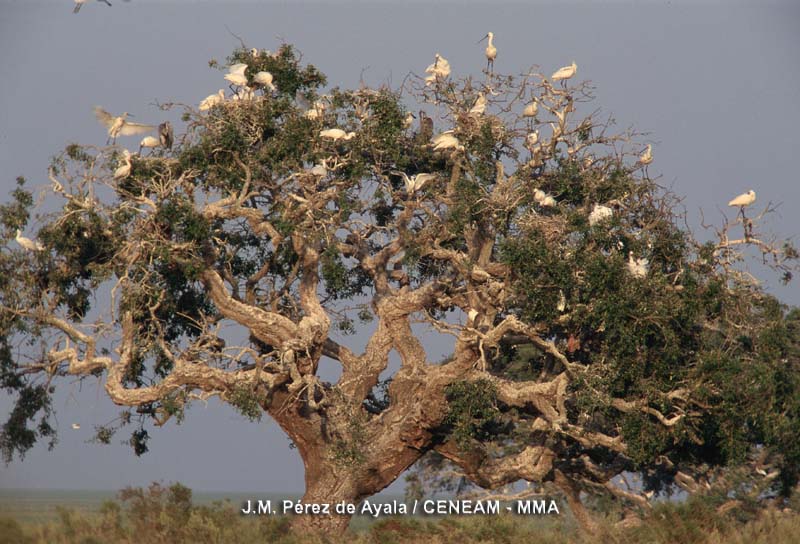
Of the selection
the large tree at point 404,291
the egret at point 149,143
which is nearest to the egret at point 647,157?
Result: the large tree at point 404,291

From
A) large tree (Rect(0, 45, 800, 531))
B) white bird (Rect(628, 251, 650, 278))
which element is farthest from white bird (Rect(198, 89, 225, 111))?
white bird (Rect(628, 251, 650, 278))

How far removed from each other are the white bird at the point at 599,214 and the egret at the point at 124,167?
8.67 m

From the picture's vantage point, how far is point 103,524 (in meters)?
18.8

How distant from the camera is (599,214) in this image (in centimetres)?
2098

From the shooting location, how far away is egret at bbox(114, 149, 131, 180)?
2108 cm

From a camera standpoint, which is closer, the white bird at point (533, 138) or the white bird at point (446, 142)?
the white bird at point (446, 142)

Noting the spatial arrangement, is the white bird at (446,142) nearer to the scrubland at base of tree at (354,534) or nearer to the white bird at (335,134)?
the white bird at (335,134)

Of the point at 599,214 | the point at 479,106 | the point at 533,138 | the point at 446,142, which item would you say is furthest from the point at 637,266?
the point at 479,106

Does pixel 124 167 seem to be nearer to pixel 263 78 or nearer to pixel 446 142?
pixel 263 78

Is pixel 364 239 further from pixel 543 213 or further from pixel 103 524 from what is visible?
pixel 103 524

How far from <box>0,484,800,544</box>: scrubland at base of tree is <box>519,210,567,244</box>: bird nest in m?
5.15

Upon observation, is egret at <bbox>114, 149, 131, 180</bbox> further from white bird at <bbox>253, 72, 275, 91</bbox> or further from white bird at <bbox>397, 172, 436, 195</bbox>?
white bird at <bbox>397, 172, 436, 195</bbox>

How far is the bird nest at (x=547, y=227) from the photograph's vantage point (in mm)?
20734

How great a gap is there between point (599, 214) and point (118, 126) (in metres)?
9.42
